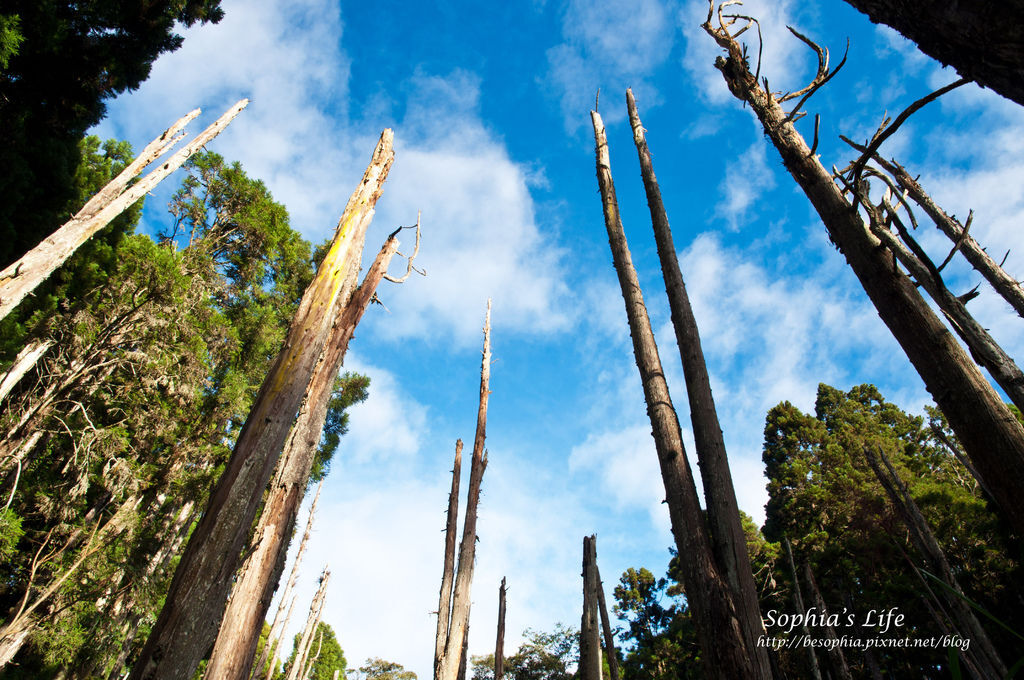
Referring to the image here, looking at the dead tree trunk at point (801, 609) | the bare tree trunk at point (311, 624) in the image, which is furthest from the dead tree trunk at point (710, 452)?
the bare tree trunk at point (311, 624)

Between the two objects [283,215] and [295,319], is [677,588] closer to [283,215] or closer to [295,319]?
[283,215]

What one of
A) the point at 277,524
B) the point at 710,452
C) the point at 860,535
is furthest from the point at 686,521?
the point at 860,535

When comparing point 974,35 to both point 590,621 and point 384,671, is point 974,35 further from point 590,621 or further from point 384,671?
point 384,671

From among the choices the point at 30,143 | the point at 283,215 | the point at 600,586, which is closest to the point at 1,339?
the point at 30,143

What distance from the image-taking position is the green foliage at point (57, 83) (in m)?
8.05

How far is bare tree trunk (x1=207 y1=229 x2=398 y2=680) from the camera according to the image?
349 cm

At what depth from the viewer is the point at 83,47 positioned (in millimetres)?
8844

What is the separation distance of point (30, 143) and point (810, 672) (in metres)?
23.8

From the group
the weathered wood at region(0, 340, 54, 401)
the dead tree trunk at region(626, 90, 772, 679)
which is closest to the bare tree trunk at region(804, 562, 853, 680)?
the dead tree trunk at region(626, 90, 772, 679)

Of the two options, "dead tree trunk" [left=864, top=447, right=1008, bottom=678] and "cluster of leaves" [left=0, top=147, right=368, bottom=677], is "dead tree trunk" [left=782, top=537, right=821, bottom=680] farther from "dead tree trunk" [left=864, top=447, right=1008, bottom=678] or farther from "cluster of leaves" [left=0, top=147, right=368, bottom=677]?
"cluster of leaves" [left=0, top=147, right=368, bottom=677]

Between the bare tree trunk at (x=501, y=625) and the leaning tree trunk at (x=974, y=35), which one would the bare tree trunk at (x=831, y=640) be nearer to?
the bare tree trunk at (x=501, y=625)

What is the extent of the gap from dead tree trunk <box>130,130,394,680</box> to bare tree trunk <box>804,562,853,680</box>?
1417 centimetres

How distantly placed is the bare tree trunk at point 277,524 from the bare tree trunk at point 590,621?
5804mm

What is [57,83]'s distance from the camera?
28.8 feet
